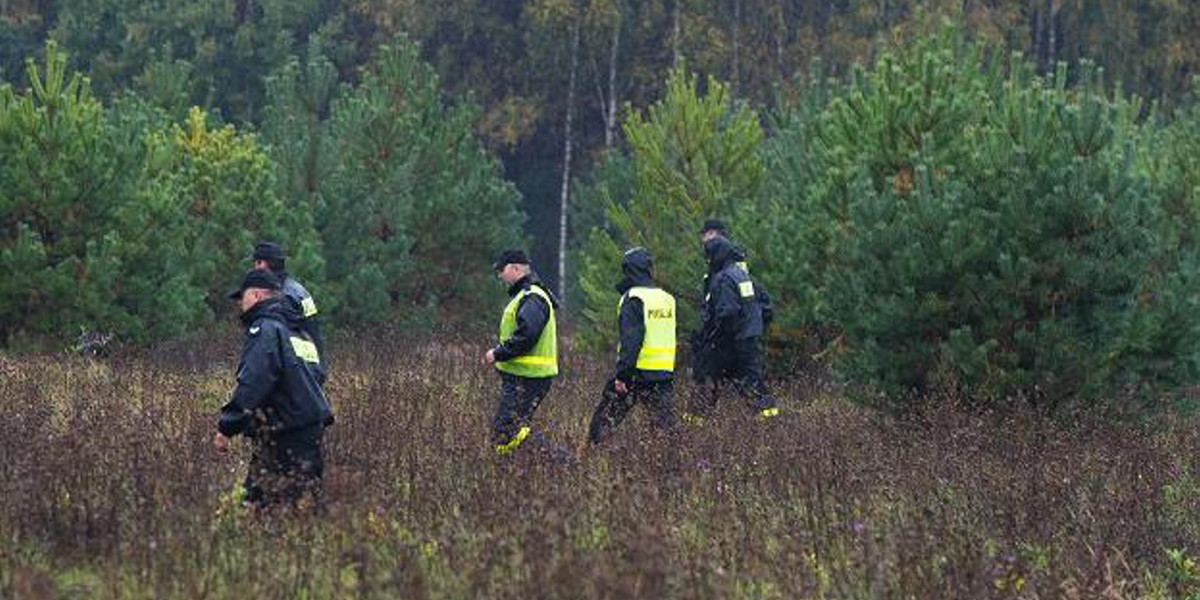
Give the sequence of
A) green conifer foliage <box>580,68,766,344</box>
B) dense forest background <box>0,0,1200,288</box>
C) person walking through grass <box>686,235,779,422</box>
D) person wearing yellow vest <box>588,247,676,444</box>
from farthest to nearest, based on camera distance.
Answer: dense forest background <box>0,0,1200,288</box>, green conifer foliage <box>580,68,766,344</box>, person walking through grass <box>686,235,779,422</box>, person wearing yellow vest <box>588,247,676,444</box>

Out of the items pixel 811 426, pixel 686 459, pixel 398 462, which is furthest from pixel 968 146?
pixel 398 462

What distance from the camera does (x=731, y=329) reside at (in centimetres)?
1245

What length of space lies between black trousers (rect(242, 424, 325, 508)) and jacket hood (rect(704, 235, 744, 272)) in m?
5.40

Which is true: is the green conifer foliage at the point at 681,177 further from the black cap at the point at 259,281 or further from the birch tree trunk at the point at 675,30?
the birch tree trunk at the point at 675,30

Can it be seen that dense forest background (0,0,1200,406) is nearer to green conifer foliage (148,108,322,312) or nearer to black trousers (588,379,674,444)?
green conifer foliage (148,108,322,312)

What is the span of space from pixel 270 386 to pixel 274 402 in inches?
4.9

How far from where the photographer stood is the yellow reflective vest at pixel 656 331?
35.0 feet

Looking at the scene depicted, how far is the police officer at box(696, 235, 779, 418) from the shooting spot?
12.3m

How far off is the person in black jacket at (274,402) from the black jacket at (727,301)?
17.4 feet

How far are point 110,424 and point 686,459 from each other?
3610 millimetres

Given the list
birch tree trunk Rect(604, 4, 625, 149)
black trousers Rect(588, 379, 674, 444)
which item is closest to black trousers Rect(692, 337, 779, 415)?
black trousers Rect(588, 379, 674, 444)

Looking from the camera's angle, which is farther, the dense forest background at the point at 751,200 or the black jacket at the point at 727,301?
the black jacket at the point at 727,301

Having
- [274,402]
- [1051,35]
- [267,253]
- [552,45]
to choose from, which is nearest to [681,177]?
[267,253]

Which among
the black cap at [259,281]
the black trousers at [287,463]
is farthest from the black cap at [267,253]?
the black trousers at [287,463]
